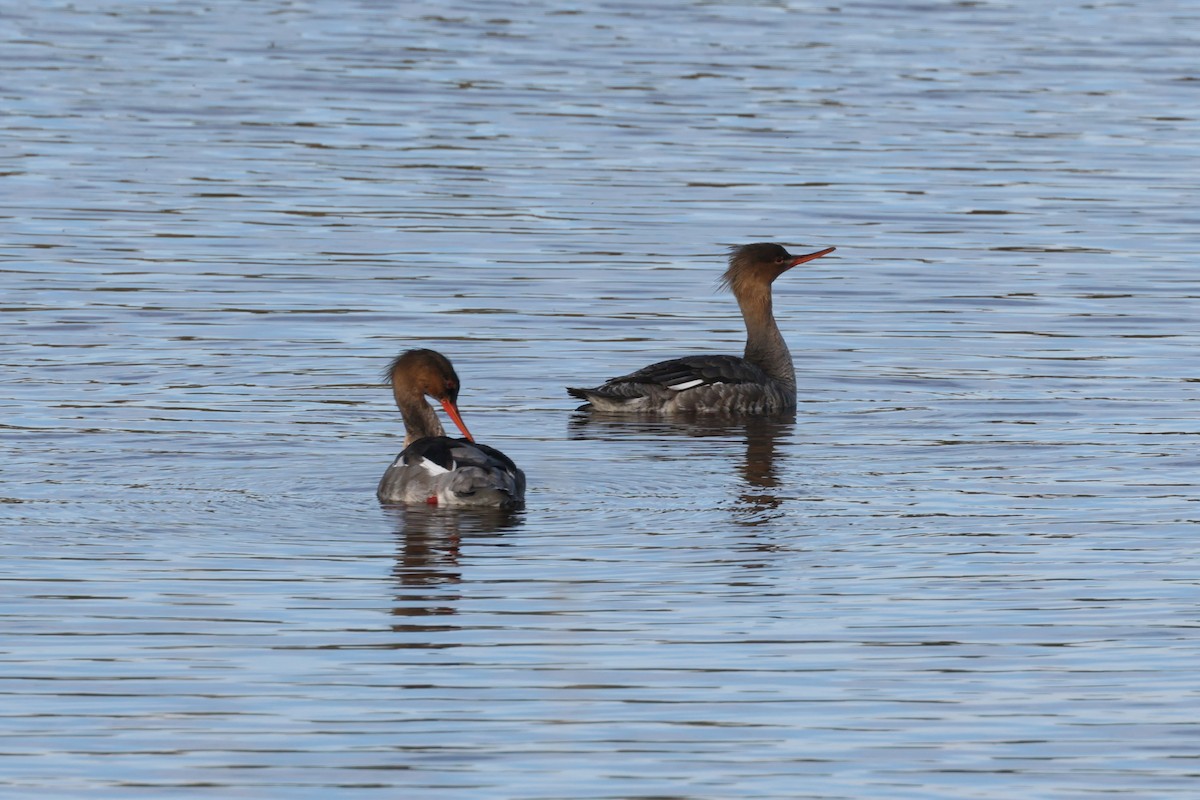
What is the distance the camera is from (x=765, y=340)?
17078mm

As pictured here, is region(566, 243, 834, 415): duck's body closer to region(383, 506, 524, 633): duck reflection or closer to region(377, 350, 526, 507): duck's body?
region(377, 350, 526, 507): duck's body

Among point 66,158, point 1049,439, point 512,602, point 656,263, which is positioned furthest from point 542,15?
point 512,602

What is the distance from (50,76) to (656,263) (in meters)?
11.7

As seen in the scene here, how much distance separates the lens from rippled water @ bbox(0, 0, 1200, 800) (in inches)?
346

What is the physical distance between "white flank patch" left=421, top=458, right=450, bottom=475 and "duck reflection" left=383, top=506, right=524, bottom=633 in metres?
0.21

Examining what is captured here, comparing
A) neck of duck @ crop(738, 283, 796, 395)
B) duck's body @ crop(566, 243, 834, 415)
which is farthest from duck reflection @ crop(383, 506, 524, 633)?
neck of duck @ crop(738, 283, 796, 395)

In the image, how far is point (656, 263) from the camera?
20.9 m

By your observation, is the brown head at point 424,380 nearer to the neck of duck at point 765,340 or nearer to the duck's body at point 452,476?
the duck's body at point 452,476

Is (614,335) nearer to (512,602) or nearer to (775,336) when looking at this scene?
(775,336)

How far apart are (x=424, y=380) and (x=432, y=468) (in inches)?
49.8

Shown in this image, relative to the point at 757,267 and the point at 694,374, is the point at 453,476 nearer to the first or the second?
the point at 694,374

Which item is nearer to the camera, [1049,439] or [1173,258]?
[1049,439]

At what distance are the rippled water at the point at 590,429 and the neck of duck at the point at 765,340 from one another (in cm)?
37

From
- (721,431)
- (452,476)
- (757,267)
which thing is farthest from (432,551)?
(757,267)
